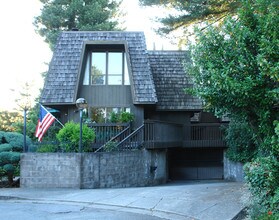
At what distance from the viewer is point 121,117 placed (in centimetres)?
2230

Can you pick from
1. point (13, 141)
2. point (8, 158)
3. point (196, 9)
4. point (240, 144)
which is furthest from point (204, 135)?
point (8, 158)

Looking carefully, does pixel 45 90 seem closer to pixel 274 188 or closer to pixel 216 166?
pixel 216 166

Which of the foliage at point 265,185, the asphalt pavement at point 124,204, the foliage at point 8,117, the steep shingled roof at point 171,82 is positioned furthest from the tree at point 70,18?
the foliage at point 265,185

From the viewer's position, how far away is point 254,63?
390 inches

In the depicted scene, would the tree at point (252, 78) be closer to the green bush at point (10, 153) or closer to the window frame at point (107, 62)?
the green bush at point (10, 153)

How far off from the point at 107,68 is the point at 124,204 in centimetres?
1282

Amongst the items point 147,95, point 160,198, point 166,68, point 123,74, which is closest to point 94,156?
point 160,198

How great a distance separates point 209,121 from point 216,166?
3496mm

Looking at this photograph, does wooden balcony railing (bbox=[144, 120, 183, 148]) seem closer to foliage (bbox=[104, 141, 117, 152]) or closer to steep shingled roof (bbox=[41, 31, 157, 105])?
steep shingled roof (bbox=[41, 31, 157, 105])

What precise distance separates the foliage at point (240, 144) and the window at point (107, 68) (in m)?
6.86

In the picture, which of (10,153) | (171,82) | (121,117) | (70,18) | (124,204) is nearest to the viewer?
(124,204)

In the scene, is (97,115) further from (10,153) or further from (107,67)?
(10,153)

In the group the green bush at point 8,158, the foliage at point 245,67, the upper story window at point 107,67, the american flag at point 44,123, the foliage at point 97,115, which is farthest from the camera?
the upper story window at point 107,67

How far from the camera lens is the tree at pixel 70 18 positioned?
3412 centimetres
